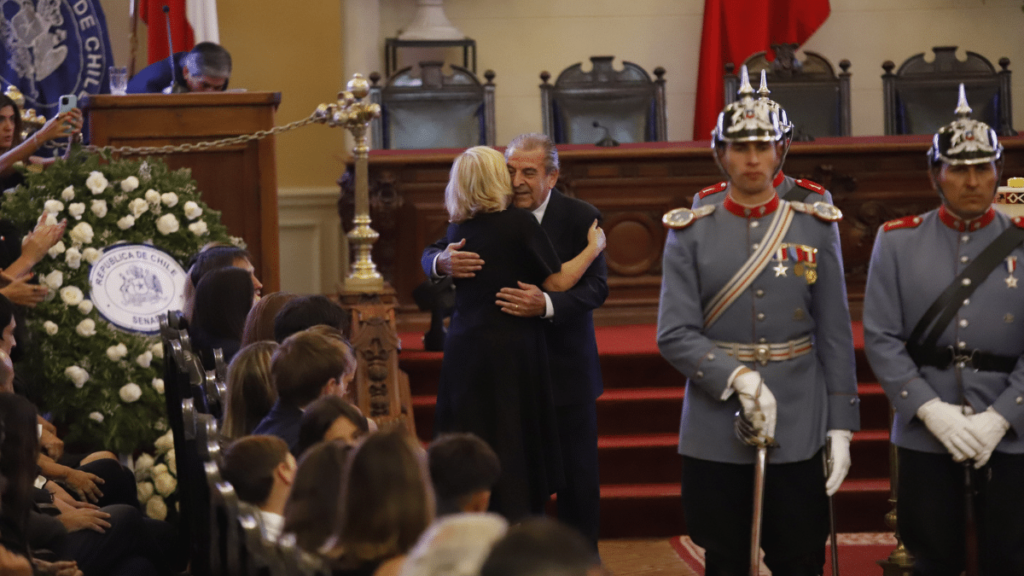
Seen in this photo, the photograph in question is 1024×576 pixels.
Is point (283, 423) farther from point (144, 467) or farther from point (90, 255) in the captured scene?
point (90, 255)

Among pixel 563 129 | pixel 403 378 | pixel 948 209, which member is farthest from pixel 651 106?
pixel 948 209

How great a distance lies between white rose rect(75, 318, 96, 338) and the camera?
4469 millimetres

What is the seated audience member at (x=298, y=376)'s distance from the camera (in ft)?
9.12

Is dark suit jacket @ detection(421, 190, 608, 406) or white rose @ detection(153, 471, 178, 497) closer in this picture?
dark suit jacket @ detection(421, 190, 608, 406)

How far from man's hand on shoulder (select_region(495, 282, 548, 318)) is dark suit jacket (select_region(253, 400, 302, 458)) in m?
0.88

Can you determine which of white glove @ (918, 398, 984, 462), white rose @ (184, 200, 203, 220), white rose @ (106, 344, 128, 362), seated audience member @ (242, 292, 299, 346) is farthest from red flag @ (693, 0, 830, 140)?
white glove @ (918, 398, 984, 462)

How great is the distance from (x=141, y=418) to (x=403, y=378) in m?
1.17

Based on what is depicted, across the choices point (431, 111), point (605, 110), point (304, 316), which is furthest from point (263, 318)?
point (605, 110)

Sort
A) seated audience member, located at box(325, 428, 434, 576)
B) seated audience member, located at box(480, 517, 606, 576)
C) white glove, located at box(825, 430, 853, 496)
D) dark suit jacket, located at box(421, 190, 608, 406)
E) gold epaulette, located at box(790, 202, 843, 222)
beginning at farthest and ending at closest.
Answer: dark suit jacket, located at box(421, 190, 608, 406) < gold epaulette, located at box(790, 202, 843, 222) < white glove, located at box(825, 430, 853, 496) < seated audience member, located at box(325, 428, 434, 576) < seated audience member, located at box(480, 517, 606, 576)

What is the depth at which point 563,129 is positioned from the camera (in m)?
7.78

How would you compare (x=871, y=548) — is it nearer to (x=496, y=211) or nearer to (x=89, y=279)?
(x=496, y=211)

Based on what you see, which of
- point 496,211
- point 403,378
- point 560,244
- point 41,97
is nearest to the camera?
point 496,211

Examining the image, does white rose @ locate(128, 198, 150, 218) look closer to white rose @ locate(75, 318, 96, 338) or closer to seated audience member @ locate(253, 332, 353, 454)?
white rose @ locate(75, 318, 96, 338)

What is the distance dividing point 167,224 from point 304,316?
1566mm
